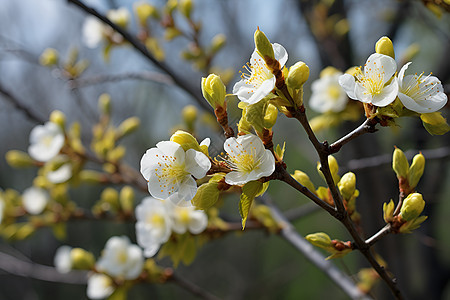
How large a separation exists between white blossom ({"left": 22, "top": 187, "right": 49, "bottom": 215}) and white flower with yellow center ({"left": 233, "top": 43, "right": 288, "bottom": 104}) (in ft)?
4.70

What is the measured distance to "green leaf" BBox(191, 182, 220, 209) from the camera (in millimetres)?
708

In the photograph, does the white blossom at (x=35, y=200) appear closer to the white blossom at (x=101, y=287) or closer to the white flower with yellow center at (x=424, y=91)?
the white blossom at (x=101, y=287)

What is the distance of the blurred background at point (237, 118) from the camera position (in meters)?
1.97

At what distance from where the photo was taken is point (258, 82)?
2.48ft

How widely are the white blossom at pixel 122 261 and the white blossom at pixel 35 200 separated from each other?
0.56 meters

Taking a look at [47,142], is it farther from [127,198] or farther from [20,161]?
[127,198]

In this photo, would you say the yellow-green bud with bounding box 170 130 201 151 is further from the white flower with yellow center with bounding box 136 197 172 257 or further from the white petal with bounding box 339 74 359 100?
the white flower with yellow center with bounding box 136 197 172 257

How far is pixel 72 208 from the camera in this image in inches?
71.9

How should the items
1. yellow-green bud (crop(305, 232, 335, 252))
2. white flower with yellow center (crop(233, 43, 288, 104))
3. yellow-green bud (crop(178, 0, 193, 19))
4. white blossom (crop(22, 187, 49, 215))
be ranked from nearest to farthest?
white flower with yellow center (crop(233, 43, 288, 104)) < yellow-green bud (crop(305, 232, 335, 252)) < yellow-green bud (crop(178, 0, 193, 19)) < white blossom (crop(22, 187, 49, 215))

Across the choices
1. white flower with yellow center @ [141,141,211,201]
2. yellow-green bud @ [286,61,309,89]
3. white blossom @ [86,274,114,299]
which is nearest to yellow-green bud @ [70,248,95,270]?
white blossom @ [86,274,114,299]

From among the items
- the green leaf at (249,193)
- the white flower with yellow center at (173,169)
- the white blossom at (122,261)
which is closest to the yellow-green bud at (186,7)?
the white blossom at (122,261)

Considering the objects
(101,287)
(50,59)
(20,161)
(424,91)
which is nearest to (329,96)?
(424,91)

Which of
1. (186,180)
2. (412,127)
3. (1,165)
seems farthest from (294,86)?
(1,165)

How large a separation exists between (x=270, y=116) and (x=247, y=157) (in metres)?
0.09
